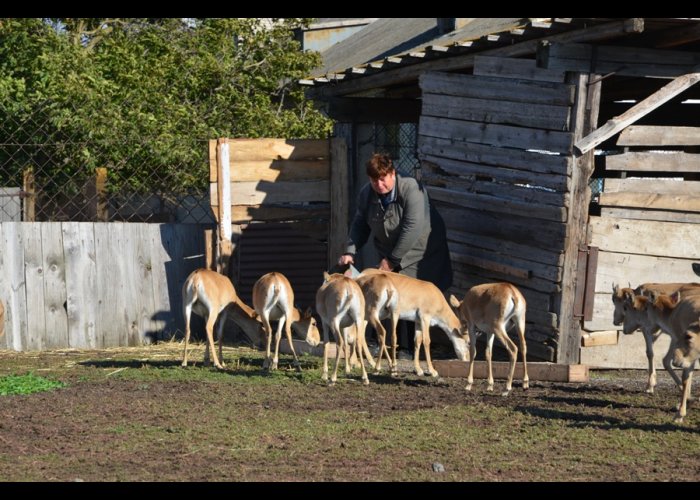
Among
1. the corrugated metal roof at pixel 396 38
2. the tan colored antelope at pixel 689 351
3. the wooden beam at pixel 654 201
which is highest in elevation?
the corrugated metal roof at pixel 396 38

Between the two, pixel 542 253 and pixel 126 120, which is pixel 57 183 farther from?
pixel 542 253

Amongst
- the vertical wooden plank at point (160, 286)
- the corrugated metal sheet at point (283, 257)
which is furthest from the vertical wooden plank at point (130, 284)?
the corrugated metal sheet at point (283, 257)

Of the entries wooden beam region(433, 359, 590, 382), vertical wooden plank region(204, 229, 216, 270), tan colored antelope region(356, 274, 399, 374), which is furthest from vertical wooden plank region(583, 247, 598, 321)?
vertical wooden plank region(204, 229, 216, 270)

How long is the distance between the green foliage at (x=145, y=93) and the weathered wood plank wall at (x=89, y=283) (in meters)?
1.27

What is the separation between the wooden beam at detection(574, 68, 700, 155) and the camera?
1147 centimetres

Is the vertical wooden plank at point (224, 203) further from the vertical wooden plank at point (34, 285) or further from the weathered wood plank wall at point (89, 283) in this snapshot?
the vertical wooden plank at point (34, 285)

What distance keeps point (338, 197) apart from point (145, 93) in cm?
455

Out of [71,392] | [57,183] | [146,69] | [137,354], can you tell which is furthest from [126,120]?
[71,392]

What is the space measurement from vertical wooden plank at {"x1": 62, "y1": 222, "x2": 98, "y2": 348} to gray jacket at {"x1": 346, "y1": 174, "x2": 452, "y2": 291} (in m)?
3.46

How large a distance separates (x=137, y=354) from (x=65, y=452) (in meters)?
5.76

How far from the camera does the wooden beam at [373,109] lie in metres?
16.1

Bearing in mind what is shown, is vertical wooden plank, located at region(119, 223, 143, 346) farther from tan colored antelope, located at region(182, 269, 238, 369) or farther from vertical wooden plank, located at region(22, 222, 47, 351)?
tan colored antelope, located at region(182, 269, 238, 369)

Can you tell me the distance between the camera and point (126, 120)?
16.5 metres

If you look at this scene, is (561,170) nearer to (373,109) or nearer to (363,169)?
(373,109)
